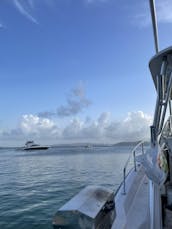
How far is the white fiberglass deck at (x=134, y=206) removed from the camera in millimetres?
3323

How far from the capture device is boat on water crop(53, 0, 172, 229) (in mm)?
1736

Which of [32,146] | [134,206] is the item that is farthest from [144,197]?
[32,146]

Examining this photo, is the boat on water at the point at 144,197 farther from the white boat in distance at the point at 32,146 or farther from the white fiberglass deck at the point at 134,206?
the white boat in distance at the point at 32,146

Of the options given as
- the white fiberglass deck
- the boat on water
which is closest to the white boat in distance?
the boat on water

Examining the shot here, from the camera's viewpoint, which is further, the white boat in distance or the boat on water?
the white boat in distance

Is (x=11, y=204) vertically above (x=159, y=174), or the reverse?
(x=159, y=174)

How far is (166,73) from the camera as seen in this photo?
13.3 feet

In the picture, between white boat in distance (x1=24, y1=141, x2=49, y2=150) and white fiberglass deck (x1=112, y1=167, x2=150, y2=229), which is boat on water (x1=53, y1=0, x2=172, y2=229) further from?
white boat in distance (x1=24, y1=141, x2=49, y2=150)

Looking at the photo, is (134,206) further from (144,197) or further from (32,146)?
(32,146)

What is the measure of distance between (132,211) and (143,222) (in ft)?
2.07

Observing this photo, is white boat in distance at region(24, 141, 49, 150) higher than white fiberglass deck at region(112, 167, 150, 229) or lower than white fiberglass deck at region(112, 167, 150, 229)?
lower

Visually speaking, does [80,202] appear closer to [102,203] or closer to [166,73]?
[102,203]

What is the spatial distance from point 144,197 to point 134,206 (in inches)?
22.3

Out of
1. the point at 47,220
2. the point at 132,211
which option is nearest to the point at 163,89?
the point at 132,211
